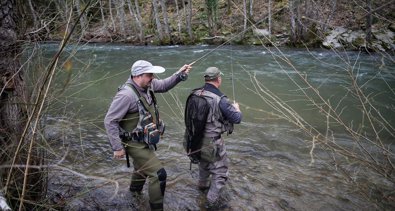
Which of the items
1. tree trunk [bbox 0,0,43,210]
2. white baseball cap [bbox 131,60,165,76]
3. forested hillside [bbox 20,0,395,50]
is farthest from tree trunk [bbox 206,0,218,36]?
tree trunk [bbox 0,0,43,210]

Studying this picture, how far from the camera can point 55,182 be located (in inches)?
189

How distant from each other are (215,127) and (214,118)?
0.43 ft

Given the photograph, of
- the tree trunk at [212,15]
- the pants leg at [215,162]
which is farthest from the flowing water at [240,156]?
the tree trunk at [212,15]

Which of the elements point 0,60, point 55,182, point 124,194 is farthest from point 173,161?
point 0,60

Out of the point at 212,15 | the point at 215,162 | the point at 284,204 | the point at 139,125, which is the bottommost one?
the point at 284,204

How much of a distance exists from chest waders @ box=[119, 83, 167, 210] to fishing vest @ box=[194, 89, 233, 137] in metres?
0.67

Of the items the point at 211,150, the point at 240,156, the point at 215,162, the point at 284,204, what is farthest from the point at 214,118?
the point at 240,156

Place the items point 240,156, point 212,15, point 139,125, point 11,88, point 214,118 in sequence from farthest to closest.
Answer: point 212,15
point 240,156
point 214,118
point 139,125
point 11,88

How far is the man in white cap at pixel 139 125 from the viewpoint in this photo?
3.80m

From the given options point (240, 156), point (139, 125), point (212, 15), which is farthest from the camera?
point (212, 15)

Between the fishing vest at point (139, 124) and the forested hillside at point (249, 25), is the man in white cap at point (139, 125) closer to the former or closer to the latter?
the fishing vest at point (139, 124)

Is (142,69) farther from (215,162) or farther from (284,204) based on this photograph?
(284,204)

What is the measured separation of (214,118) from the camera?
4.24 meters

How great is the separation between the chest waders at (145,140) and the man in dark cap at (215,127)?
672 millimetres
